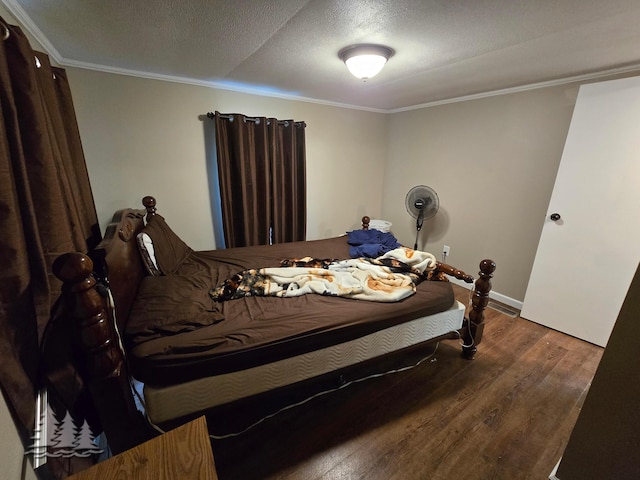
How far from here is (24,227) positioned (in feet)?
3.01

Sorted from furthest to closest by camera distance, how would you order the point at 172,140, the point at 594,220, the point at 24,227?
the point at 172,140, the point at 594,220, the point at 24,227

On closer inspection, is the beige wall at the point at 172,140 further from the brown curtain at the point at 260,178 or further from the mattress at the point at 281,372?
the mattress at the point at 281,372

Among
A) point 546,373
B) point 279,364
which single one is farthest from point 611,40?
point 279,364

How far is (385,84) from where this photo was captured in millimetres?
2531

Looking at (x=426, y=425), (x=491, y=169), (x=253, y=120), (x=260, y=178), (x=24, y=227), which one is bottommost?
(x=426, y=425)

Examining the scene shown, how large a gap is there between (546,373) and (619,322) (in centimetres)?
122

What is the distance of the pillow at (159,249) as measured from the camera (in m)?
Answer: 1.85

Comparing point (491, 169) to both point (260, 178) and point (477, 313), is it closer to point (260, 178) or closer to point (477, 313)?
point (477, 313)

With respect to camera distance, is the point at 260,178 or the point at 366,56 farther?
the point at 260,178

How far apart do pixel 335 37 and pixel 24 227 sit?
169 centimetres

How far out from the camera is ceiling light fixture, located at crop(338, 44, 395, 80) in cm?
169

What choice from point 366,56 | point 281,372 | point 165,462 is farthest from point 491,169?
point 165,462

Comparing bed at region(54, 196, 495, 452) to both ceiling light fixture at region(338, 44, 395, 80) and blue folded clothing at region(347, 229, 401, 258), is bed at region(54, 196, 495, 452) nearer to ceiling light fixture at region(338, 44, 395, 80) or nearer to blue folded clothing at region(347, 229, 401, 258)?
blue folded clothing at region(347, 229, 401, 258)

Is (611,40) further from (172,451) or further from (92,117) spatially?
(92,117)
